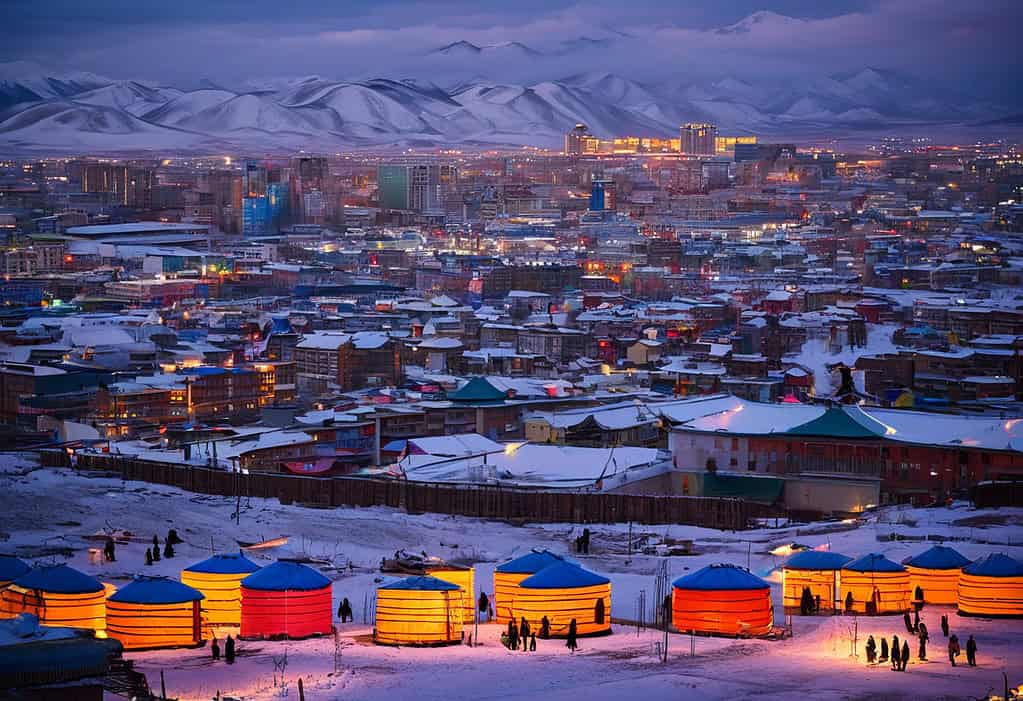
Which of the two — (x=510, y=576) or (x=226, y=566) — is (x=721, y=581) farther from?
(x=226, y=566)

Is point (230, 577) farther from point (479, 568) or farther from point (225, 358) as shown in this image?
point (225, 358)

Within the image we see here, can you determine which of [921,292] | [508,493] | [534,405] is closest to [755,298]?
[921,292]

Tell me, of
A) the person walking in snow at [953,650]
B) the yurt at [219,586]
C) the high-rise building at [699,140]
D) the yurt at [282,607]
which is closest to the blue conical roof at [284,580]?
the yurt at [282,607]

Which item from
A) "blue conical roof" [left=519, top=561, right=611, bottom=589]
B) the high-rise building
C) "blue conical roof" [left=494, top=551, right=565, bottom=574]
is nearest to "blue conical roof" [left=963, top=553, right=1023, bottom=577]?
"blue conical roof" [left=519, top=561, right=611, bottom=589]

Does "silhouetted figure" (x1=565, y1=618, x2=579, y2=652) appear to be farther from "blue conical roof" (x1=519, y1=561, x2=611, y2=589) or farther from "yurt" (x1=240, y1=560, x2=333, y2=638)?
"yurt" (x1=240, y1=560, x2=333, y2=638)

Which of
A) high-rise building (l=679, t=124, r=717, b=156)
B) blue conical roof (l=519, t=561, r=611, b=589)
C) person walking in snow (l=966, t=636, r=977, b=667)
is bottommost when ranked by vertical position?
person walking in snow (l=966, t=636, r=977, b=667)

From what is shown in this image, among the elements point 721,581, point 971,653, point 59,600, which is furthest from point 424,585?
point 971,653

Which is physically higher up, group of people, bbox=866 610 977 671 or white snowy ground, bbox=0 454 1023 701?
group of people, bbox=866 610 977 671

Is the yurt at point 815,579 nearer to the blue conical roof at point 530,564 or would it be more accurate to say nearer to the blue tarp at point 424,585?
the blue conical roof at point 530,564
